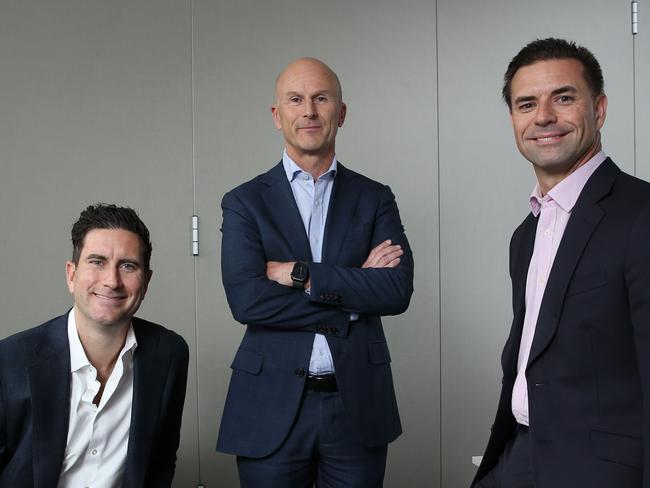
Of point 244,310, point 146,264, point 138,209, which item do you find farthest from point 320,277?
point 138,209

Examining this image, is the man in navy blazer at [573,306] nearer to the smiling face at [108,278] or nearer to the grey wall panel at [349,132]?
the smiling face at [108,278]

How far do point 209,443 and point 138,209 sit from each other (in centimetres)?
126

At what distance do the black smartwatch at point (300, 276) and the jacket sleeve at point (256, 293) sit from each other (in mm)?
23

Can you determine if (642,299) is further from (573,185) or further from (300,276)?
(300,276)

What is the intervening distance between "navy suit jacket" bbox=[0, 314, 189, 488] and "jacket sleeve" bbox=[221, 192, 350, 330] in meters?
0.34

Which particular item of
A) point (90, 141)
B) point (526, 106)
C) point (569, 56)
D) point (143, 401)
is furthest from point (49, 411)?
point (90, 141)

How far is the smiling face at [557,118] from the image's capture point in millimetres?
2051

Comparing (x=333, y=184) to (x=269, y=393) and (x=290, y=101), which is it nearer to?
(x=290, y=101)

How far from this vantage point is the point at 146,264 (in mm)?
2482

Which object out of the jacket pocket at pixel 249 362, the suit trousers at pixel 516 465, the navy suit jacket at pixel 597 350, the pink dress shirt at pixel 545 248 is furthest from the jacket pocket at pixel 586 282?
the jacket pocket at pixel 249 362

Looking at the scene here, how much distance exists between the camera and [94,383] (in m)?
2.32

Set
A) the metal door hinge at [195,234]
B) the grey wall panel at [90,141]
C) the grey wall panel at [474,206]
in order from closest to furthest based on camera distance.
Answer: the grey wall panel at [90,141] → the metal door hinge at [195,234] → the grey wall panel at [474,206]

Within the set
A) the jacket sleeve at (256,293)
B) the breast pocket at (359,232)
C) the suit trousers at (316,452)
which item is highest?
the breast pocket at (359,232)

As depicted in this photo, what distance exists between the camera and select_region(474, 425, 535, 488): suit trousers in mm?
1999
